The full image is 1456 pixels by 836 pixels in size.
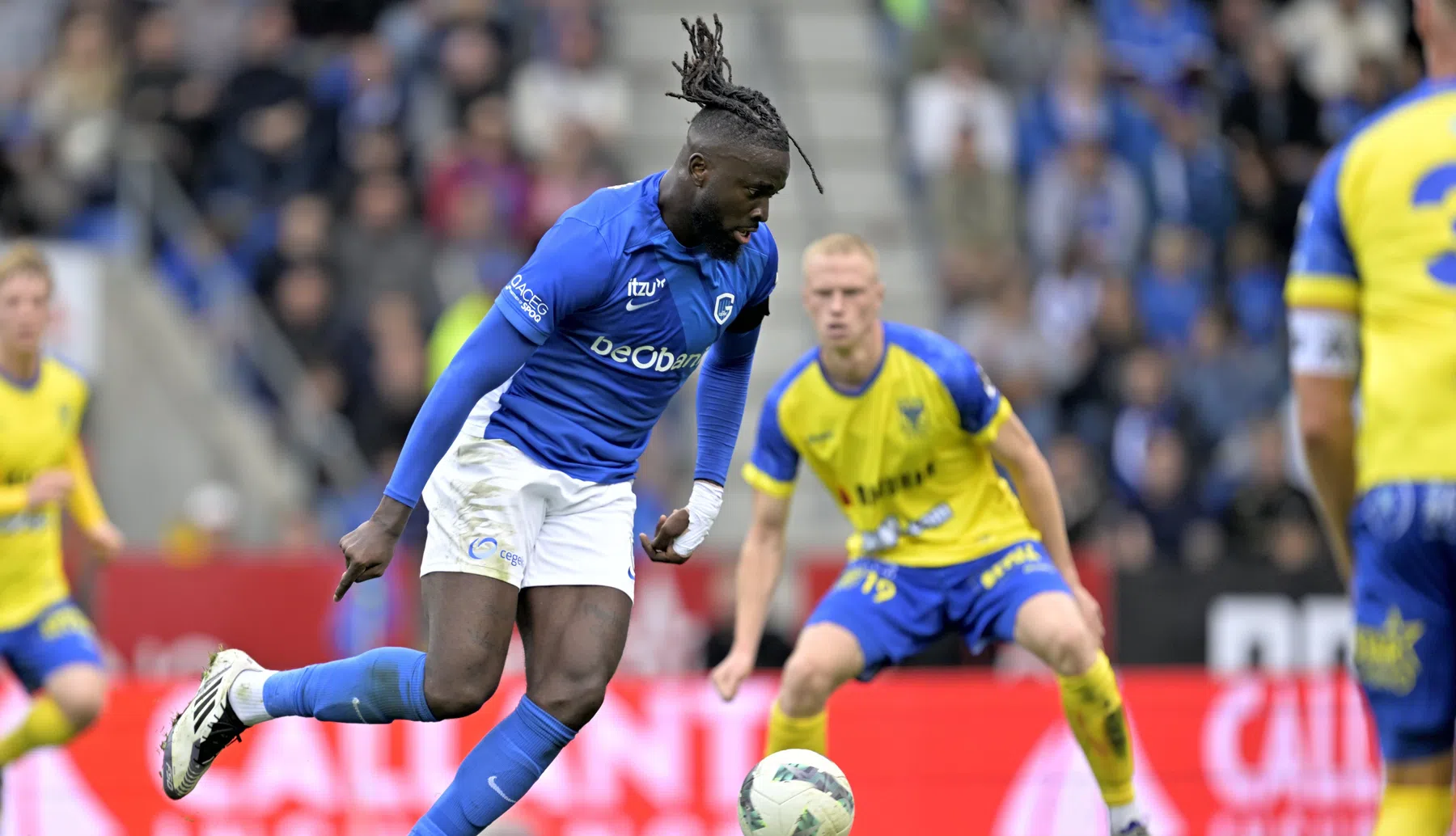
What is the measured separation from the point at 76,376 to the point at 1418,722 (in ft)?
22.6

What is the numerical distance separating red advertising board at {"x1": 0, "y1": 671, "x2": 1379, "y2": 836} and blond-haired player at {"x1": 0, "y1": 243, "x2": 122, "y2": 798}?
1226mm

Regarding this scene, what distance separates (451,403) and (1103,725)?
3.23m

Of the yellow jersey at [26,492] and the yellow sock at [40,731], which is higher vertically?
the yellow jersey at [26,492]

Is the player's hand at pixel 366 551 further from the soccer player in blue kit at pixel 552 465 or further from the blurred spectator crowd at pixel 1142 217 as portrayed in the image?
the blurred spectator crowd at pixel 1142 217

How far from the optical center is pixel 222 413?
1530cm

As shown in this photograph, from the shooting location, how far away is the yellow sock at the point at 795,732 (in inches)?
308

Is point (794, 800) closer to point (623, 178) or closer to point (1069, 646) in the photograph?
point (1069, 646)

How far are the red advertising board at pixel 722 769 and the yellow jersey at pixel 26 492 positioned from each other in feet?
Answer: 4.41

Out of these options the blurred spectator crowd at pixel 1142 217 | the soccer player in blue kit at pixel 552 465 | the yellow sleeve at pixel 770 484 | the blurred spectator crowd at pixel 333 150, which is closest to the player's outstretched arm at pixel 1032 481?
the yellow sleeve at pixel 770 484

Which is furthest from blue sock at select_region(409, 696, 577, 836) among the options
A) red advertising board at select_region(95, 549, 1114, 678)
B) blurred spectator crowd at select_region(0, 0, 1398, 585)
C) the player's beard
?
blurred spectator crowd at select_region(0, 0, 1398, 585)

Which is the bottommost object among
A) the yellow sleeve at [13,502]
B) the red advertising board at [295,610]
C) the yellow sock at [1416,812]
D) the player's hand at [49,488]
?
the red advertising board at [295,610]

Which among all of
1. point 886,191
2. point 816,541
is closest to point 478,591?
point 816,541

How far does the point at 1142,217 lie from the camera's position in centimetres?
1728

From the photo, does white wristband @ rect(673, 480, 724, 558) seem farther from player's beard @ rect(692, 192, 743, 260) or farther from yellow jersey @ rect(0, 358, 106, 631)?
yellow jersey @ rect(0, 358, 106, 631)
